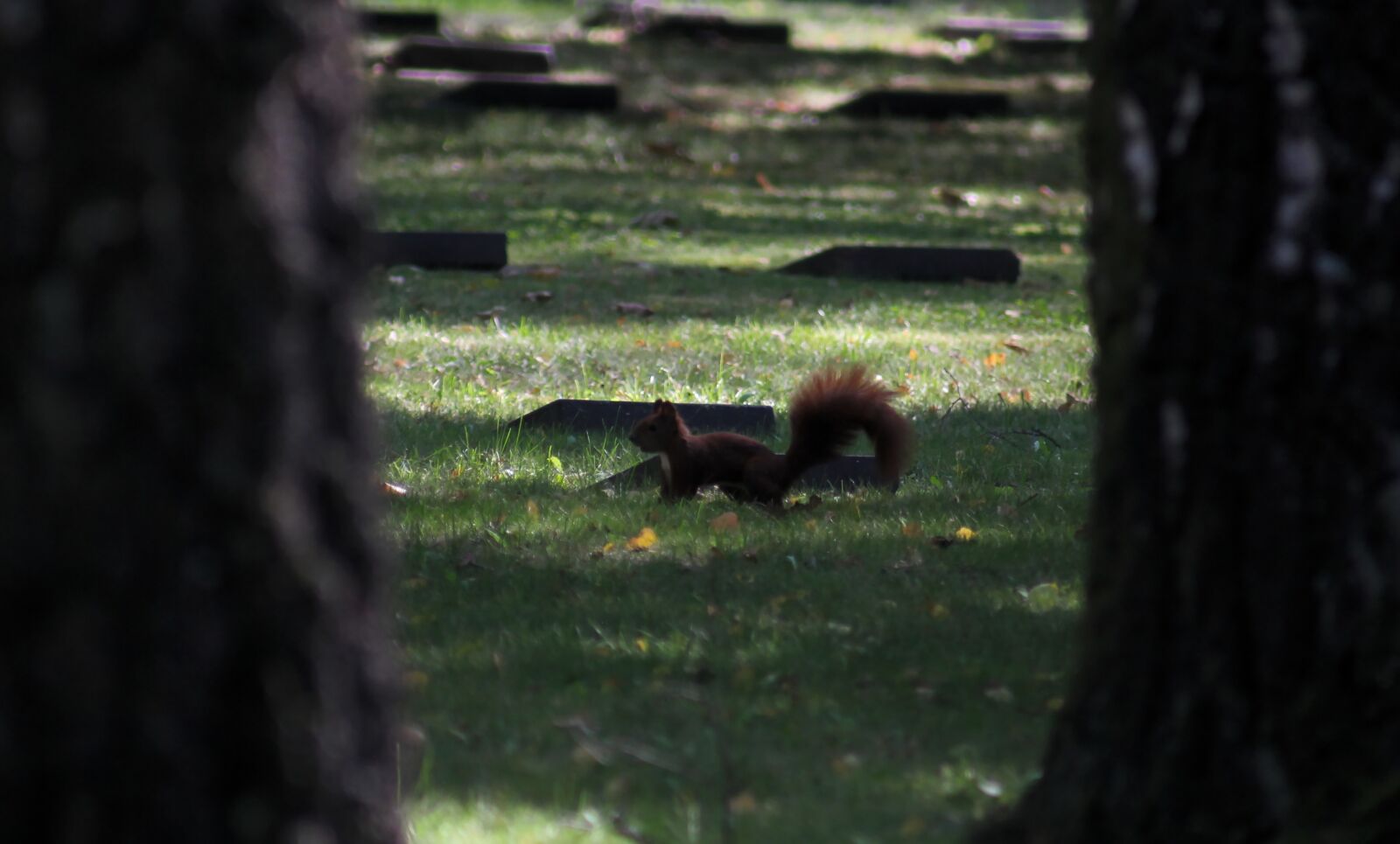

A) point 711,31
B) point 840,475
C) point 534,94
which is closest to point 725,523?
point 840,475

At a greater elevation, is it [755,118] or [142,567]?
[142,567]

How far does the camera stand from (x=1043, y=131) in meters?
21.1

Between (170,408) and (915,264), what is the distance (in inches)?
410

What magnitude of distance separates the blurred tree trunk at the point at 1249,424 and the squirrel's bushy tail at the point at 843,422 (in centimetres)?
330

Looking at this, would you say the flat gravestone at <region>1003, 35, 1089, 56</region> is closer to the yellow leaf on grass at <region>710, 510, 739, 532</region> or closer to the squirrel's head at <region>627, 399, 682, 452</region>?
the squirrel's head at <region>627, 399, 682, 452</region>

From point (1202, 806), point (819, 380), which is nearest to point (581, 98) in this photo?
point (819, 380)

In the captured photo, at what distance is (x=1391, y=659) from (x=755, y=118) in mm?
18478

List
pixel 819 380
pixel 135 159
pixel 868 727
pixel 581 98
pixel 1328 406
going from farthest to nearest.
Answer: pixel 581 98 → pixel 819 380 → pixel 868 727 → pixel 1328 406 → pixel 135 159

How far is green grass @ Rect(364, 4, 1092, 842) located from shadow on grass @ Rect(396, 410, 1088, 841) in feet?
0.04

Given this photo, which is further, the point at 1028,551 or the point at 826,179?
the point at 826,179

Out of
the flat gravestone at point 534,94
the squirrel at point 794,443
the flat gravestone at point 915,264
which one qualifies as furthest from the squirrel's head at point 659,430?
the flat gravestone at point 534,94

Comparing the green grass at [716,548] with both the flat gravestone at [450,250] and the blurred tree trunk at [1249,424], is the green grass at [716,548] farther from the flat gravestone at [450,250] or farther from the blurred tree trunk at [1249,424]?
the blurred tree trunk at [1249,424]

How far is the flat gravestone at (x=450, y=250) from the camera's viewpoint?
1191cm

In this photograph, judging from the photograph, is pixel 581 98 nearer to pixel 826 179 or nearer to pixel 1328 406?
pixel 826 179
